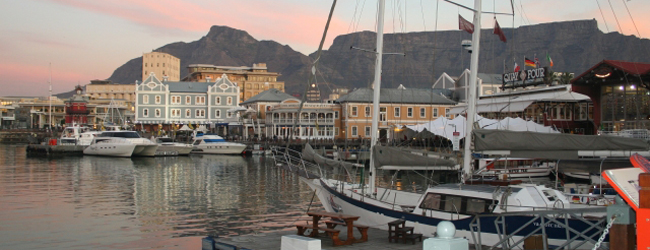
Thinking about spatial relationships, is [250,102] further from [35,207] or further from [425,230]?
[425,230]

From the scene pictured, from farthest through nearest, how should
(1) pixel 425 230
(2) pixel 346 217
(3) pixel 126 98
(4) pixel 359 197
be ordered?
(3) pixel 126 98 → (4) pixel 359 197 → (1) pixel 425 230 → (2) pixel 346 217

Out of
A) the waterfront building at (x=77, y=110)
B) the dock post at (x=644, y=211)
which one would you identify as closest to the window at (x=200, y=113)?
the waterfront building at (x=77, y=110)

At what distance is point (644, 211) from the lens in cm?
658

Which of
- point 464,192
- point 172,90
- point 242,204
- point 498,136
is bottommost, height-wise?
point 242,204

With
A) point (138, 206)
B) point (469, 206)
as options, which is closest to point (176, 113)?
point (138, 206)

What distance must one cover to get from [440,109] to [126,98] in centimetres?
11024

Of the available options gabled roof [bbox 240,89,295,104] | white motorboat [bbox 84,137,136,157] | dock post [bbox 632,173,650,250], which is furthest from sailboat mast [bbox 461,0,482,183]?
gabled roof [bbox 240,89,295,104]

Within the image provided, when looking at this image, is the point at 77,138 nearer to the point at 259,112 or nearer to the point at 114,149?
the point at 114,149

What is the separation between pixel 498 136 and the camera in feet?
56.4

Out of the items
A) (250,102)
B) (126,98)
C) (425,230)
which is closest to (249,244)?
(425,230)

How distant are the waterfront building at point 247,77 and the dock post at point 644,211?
14494cm

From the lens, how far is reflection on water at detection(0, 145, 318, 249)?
20.2 metres

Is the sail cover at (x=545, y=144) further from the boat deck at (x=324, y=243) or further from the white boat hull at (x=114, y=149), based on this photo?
the white boat hull at (x=114, y=149)

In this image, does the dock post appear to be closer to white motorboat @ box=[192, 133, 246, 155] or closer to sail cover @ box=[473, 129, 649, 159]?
sail cover @ box=[473, 129, 649, 159]
